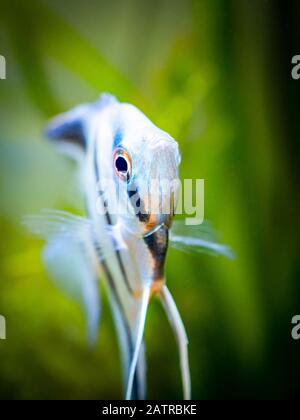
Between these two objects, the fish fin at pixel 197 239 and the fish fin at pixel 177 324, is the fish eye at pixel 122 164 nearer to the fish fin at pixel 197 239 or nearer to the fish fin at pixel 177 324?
the fish fin at pixel 197 239

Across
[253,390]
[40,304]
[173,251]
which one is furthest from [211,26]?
[253,390]

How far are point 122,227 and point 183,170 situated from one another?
0.75 ft

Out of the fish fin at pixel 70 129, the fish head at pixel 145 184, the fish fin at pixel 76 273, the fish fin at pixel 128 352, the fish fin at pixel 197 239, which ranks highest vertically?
the fish fin at pixel 70 129

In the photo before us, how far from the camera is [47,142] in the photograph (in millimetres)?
1209

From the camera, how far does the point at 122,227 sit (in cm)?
112

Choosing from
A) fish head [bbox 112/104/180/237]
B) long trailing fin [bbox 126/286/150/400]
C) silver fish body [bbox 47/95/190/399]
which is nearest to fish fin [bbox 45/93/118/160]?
silver fish body [bbox 47/95/190/399]

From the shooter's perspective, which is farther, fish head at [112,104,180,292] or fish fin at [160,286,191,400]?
fish fin at [160,286,191,400]

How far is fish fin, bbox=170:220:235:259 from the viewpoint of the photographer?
3.89ft

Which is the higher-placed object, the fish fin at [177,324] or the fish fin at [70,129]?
the fish fin at [70,129]

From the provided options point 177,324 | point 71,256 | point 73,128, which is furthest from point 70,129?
point 177,324

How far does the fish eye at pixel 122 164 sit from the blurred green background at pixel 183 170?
186mm

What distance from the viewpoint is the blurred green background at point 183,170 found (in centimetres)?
120

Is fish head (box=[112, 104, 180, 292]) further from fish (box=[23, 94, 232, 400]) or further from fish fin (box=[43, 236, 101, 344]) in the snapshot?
fish fin (box=[43, 236, 101, 344])

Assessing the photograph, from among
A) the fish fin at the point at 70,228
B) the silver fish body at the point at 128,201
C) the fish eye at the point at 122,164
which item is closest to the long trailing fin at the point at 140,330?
the silver fish body at the point at 128,201
